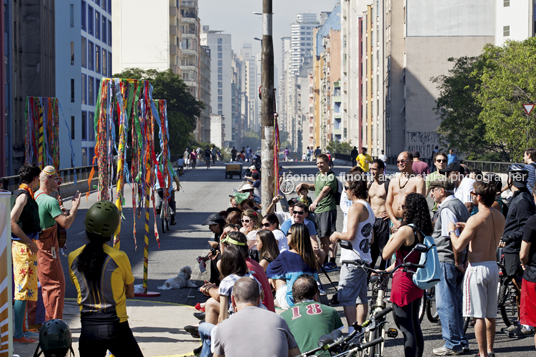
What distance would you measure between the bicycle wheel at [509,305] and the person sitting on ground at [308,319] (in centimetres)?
428

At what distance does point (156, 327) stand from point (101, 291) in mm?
3438

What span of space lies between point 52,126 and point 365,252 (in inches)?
665

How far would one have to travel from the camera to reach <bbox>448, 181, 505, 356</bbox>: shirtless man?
687 centimetres

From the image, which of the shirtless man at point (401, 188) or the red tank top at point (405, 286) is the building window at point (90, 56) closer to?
the shirtless man at point (401, 188)

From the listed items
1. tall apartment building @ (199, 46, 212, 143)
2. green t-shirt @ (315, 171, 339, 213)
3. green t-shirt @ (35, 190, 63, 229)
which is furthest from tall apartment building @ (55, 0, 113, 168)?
tall apartment building @ (199, 46, 212, 143)

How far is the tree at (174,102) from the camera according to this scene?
71188mm

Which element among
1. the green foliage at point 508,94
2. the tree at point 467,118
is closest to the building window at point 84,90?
the tree at point 467,118

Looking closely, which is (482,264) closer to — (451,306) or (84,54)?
(451,306)

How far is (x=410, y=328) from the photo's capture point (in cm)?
648

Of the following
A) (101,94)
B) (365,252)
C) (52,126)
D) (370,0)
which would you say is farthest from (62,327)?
(370,0)

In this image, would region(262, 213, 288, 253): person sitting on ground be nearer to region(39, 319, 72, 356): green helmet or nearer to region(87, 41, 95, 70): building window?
region(39, 319, 72, 356): green helmet

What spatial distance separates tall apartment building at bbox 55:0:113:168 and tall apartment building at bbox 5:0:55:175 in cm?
1794

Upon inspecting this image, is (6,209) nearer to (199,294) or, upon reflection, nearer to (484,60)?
(199,294)

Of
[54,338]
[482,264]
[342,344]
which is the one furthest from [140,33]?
[54,338]
